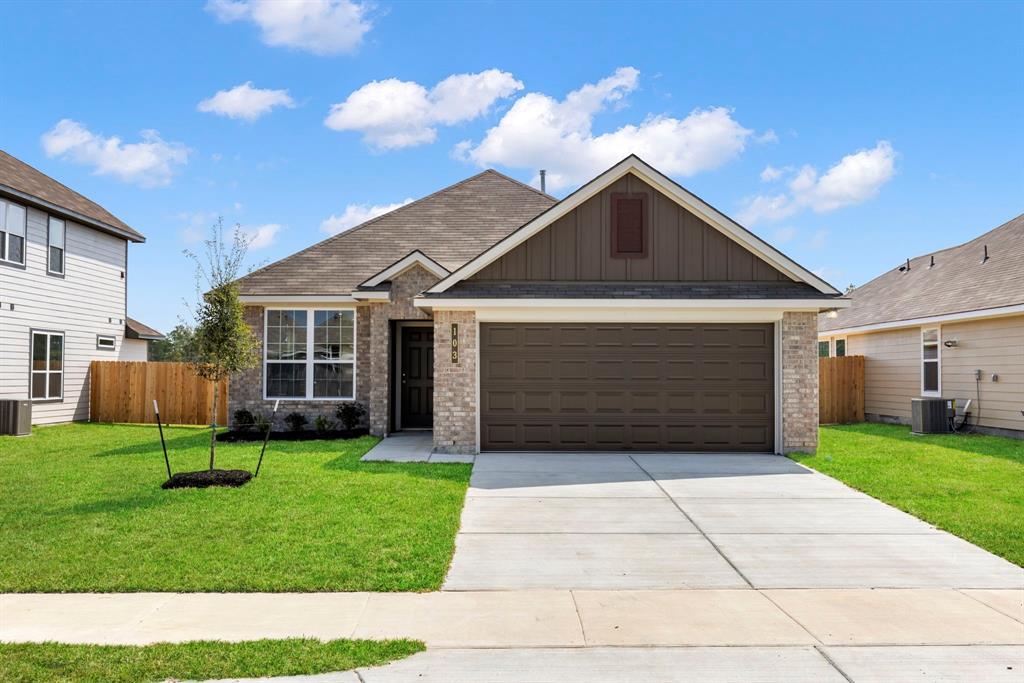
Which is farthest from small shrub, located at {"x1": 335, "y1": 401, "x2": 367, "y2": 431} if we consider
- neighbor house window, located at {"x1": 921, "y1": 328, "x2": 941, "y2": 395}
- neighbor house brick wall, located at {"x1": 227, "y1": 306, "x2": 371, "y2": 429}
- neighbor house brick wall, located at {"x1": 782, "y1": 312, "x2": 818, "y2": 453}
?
neighbor house window, located at {"x1": 921, "y1": 328, "x2": 941, "y2": 395}

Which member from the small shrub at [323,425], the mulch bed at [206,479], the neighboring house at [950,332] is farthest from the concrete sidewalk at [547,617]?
the neighboring house at [950,332]

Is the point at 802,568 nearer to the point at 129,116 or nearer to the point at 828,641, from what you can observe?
the point at 828,641

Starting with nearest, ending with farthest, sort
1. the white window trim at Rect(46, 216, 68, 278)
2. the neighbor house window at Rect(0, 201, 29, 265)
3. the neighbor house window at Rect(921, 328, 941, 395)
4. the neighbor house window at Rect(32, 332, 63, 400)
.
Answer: the neighbor house window at Rect(0, 201, 29, 265)
the neighbor house window at Rect(32, 332, 63, 400)
the neighbor house window at Rect(921, 328, 941, 395)
the white window trim at Rect(46, 216, 68, 278)

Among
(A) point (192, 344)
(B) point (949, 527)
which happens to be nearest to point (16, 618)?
(A) point (192, 344)

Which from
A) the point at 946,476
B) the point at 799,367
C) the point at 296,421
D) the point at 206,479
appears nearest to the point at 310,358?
the point at 296,421

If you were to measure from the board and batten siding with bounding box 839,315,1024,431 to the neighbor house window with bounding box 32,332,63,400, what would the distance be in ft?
76.2

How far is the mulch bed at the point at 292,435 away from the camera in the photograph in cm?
1449

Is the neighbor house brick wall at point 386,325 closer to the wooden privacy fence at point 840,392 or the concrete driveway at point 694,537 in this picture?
the concrete driveway at point 694,537

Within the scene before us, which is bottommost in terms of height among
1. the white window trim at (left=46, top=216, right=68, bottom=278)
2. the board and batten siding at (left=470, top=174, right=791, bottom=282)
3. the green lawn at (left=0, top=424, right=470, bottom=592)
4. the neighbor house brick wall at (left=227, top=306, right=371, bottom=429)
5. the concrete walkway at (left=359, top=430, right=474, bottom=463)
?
the green lawn at (left=0, top=424, right=470, bottom=592)

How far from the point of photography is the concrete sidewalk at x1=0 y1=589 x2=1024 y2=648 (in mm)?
4699

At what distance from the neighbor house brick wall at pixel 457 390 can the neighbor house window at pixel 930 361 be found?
13.0 metres

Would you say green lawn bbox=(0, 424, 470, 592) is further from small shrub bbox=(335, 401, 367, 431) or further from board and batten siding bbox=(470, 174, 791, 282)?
board and batten siding bbox=(470, 174, 791, 282)

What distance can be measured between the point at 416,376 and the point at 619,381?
5.31 m

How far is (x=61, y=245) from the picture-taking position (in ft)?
60.9
